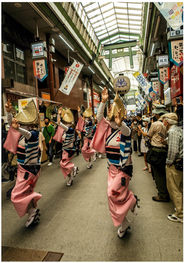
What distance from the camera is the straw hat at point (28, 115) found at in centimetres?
324

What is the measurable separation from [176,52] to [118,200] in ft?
16.9

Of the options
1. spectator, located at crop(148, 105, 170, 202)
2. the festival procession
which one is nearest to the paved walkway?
the festival procession

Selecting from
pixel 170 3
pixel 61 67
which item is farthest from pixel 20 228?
pixel 61 67

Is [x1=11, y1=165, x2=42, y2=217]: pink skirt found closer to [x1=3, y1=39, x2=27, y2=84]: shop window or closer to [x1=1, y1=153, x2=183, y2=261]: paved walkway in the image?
[x1=1, y1=153, x2=183, y2=261]: paved walkway

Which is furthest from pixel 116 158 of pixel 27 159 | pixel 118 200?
pixel 27 159

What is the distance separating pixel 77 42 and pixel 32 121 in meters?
9.30

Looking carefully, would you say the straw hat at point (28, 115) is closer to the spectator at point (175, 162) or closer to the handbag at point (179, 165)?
the spectator at point (175, 162)

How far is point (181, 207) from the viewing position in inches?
124

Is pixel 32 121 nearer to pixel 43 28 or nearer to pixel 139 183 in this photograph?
pixel 139 183

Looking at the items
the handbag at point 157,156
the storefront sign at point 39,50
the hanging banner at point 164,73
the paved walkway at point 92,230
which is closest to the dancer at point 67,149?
the paved walkway at point 92,230

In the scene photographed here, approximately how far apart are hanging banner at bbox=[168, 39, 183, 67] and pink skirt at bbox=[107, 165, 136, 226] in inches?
176

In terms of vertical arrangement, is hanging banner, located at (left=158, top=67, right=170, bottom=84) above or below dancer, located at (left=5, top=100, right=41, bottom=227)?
above

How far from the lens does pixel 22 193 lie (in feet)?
10.1

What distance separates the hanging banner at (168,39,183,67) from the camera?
5469mm
